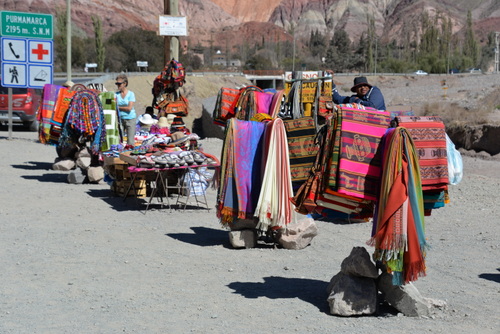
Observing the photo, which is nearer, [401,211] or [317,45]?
[401,211]

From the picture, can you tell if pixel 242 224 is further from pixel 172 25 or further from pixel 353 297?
pixel 172 25

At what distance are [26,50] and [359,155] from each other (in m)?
16.8

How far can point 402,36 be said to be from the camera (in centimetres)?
19600

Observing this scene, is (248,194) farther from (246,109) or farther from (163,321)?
(163,321)

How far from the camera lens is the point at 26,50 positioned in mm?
20875

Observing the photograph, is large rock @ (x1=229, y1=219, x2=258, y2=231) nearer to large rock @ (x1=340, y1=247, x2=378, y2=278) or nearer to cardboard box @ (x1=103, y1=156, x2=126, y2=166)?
large rock @ (x1=340, y1=247, x2=378, y2=278)

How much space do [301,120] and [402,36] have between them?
195198 millimetres

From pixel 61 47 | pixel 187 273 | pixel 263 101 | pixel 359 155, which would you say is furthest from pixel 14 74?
pixel 61 47

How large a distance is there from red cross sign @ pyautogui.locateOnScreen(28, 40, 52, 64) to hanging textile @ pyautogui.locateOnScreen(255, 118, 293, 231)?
1450cm

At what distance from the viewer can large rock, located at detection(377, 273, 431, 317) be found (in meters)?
6.08

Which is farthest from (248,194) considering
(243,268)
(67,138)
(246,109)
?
(67,138)

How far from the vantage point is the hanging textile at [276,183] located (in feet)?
25.8

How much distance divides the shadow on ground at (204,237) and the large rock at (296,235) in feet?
2.24

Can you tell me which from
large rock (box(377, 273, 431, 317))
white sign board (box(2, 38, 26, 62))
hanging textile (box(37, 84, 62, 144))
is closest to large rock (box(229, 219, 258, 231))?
large rock (box(377, 273, 431, 317))
